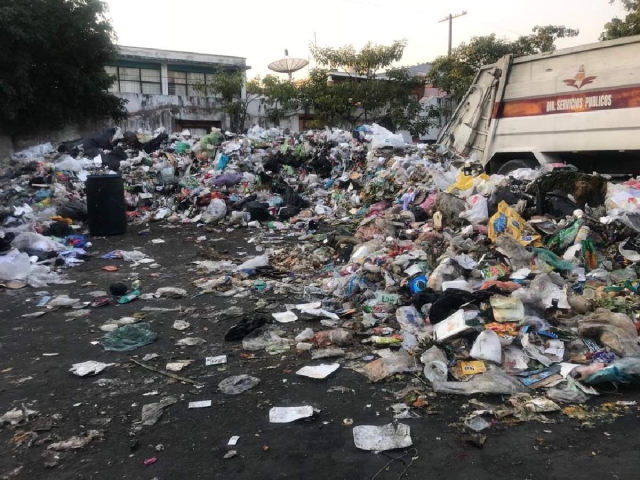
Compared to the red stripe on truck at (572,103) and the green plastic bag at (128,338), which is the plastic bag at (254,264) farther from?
the red stripe on truck at (572,103)

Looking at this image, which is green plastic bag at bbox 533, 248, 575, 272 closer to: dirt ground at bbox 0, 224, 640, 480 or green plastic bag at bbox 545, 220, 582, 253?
green plastic bag at bbox 545, 220, 582, 253

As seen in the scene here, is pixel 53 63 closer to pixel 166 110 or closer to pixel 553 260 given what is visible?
pixel 166 110

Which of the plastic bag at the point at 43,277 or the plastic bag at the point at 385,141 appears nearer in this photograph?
the plastic bag at the point at 43,277

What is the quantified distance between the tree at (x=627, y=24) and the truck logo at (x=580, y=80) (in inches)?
269

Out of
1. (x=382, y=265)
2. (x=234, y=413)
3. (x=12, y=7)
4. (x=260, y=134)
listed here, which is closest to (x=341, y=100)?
(x=260, y=134)

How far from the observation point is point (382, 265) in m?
4.63

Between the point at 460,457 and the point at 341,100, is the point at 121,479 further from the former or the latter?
the point at 341,100

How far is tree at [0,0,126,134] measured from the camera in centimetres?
1170

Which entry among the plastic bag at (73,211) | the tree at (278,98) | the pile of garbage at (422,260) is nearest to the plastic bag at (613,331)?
the pile of garbage at (422,260)

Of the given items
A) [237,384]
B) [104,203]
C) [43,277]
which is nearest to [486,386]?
[237,384]

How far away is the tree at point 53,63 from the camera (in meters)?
11.7

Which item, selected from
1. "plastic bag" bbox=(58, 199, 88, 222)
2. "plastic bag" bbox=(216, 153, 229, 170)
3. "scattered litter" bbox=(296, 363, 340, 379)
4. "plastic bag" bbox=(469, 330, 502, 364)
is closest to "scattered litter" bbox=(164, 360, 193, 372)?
"scattered litter" bbox=(296, 363, 340, 379)

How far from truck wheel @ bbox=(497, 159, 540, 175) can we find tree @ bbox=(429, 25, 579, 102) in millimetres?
9226

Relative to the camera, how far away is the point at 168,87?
21.2 m
